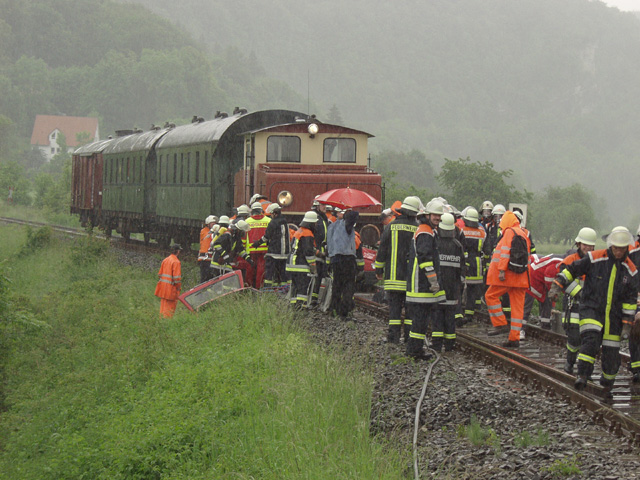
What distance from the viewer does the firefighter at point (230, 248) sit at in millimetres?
14266

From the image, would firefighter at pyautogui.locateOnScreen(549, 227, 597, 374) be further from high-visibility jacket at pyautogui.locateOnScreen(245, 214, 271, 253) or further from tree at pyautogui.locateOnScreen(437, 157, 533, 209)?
tree at pyautogui.locateOnScreen(437, 157, 533, 209)

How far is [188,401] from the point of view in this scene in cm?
869

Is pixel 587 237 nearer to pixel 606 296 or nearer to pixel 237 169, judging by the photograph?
pixel 606 296

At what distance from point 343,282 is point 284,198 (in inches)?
169

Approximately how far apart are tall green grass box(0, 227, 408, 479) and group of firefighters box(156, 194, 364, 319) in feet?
2.57

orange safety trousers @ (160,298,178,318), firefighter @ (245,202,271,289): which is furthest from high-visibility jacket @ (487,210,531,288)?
orange safety trousers @ (160,298,178,318)

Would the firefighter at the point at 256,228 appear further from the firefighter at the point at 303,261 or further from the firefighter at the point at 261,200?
the firefighter at the point at 303,261

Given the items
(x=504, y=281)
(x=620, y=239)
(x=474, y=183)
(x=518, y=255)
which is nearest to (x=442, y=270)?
(x=504, y=281)

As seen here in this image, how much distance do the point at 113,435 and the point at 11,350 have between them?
752cm

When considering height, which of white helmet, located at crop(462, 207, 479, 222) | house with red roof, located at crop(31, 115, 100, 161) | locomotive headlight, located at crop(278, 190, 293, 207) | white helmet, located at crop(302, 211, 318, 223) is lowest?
white helmet, located at crop(302, 211, 318, 223)

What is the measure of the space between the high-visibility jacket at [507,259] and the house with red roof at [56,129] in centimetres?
12109

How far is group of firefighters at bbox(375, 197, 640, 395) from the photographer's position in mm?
8070

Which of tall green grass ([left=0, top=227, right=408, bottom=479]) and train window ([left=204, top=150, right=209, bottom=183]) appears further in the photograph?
train window ([left=204, top=150, right=209, bottom=183])

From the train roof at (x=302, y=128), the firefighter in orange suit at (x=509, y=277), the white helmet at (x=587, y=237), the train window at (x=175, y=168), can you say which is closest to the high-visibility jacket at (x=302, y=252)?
the firefighter in orange suit at (x=509, y=277)
